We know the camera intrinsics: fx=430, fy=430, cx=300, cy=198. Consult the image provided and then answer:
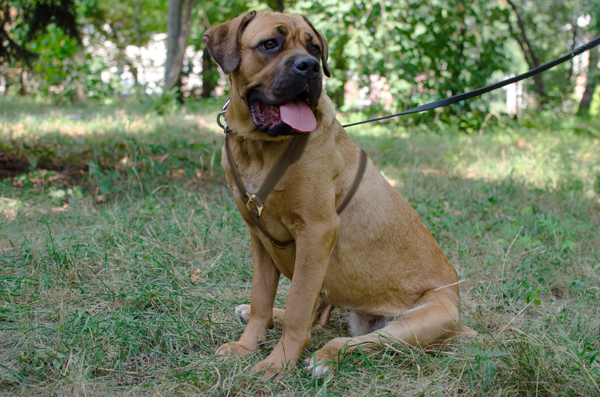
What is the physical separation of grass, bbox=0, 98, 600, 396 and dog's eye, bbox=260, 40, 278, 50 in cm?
163

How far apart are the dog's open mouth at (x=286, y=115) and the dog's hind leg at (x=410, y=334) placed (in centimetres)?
116

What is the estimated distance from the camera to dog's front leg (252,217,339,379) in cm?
227

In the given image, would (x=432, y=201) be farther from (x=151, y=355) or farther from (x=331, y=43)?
(x=331, y=43)

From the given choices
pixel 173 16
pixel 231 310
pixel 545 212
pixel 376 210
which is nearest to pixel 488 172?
pixel 545 212

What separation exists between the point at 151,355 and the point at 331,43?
31.6ft

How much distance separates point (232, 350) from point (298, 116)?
1.36 metres

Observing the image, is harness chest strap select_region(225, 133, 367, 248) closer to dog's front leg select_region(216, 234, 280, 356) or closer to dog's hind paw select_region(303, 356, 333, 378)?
dog's front leg select_region(216, 234, 280, 356)

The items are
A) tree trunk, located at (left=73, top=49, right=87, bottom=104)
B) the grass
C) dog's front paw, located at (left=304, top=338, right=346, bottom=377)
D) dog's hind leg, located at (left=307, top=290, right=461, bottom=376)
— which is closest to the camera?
the grass

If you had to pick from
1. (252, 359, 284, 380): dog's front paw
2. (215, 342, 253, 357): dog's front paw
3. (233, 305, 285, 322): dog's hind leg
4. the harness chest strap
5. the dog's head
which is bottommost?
(233, 305, 285, 322): dog's hind leg

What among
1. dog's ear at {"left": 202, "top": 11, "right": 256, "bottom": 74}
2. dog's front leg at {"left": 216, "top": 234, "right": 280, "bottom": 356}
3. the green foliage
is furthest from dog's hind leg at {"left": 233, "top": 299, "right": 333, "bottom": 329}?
the green foliage

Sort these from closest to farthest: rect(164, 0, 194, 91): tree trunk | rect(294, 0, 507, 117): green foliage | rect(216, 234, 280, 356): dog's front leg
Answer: rect(216, 234, 280, 356): dog's front leg
rect(294, 0, 507, 117): green foliage
rect(164, 0, 194, 91): tree trunk

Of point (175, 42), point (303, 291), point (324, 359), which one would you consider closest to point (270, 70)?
point (303, 291)

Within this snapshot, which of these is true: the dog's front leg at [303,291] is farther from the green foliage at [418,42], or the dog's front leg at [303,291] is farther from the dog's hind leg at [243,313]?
the green foliage at [418,42]

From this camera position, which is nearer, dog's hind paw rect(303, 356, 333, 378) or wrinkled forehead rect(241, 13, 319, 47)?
dog's hind paw rect(303, 356, 333, 378)
